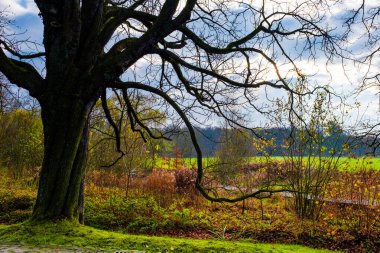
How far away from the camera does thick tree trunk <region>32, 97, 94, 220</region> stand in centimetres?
602

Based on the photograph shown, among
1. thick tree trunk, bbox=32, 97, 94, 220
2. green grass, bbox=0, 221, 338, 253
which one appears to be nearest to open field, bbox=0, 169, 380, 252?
green grass, bbox=0, 221, 338, 253

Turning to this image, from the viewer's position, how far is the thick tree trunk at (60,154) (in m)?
6.02

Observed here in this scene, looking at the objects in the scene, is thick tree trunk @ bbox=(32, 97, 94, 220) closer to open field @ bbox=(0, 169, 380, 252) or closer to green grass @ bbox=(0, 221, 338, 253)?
green grass @ bbox=(0, 221, 338, 253)

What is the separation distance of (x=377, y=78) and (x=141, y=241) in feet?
21.1

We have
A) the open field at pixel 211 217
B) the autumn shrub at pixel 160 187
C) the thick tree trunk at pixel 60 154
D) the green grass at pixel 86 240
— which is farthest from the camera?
the autumn shrub at pixel 160 187

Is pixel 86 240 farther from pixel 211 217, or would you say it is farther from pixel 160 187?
pixel 160 187

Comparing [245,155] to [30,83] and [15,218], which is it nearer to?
[15,218]

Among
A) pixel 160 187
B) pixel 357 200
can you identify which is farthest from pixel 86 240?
pixel 160 187

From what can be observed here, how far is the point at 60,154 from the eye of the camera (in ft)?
19.8

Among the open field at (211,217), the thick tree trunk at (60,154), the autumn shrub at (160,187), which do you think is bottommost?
the open field at (211,217)

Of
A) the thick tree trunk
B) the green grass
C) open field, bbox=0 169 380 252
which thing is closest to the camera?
the green grass

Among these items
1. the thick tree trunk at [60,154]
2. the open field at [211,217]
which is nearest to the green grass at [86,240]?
the thick tree trunk at [60,154]

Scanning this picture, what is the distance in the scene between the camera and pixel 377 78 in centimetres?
836

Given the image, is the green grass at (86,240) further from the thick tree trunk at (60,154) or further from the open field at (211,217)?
the open field at (211,217)
